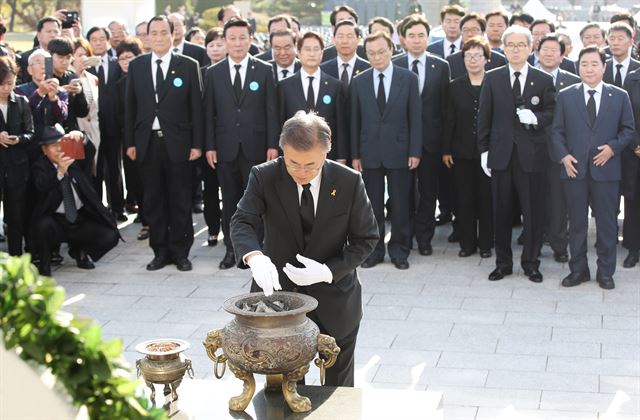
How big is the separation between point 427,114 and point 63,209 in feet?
10.8

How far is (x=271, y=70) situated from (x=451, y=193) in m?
2.38

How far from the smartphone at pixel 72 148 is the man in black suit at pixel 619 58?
467 cm

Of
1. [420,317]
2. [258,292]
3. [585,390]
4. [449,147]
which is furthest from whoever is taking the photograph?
[449,147]

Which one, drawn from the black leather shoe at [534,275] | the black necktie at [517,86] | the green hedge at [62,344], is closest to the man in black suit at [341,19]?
the black necktie at [517,86]

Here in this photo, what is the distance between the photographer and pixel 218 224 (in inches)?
410

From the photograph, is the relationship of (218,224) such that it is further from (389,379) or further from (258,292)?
(258,292)

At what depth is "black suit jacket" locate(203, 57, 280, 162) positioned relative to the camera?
941 centimetres

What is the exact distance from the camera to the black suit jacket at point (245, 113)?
9.41m

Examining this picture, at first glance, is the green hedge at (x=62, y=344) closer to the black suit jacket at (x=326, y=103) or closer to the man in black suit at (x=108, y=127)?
the black suit jacket at (x=326, y=103)

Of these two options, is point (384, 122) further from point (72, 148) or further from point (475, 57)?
point (72, 148)

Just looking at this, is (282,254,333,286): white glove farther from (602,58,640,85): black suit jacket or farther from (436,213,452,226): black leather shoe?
(436,213,452,226): black leather shoe

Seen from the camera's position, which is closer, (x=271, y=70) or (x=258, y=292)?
(x=258, y=292)

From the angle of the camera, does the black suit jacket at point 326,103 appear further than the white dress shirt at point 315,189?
Yes

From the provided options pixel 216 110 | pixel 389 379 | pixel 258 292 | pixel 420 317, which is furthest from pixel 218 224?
pixel 258 292
